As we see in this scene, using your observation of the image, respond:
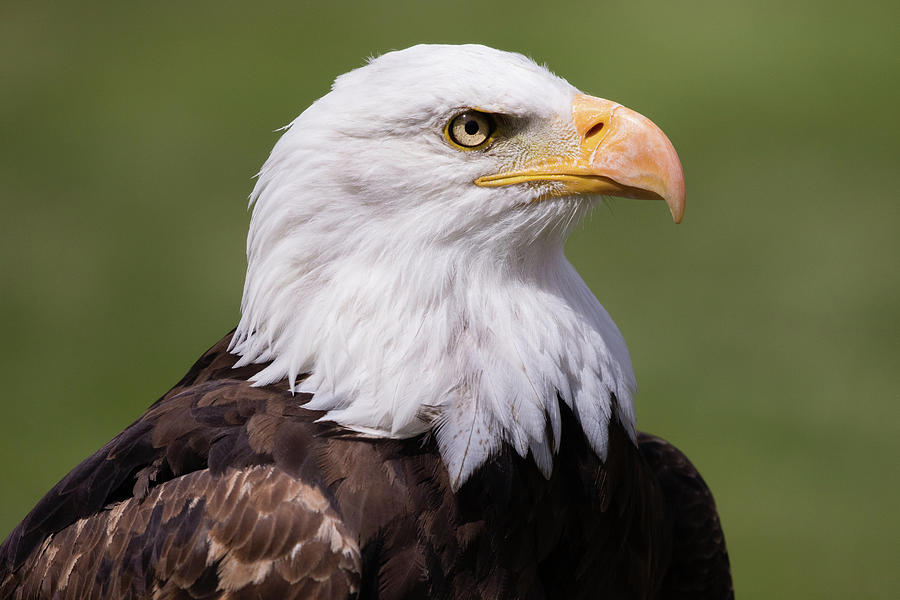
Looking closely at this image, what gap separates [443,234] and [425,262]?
0.07 m

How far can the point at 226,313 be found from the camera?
24.4ft

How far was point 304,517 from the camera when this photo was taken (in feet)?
7.35

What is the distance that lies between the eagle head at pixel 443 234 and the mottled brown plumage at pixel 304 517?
72 mm

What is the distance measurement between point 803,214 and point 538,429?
616 centimetres

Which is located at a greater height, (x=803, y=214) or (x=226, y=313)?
(x=803, y=214)

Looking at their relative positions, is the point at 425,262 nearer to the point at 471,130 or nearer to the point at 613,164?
the point at 471,130

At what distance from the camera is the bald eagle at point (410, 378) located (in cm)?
232

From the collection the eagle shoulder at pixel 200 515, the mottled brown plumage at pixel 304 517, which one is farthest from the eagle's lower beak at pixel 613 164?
the eagle shoulder at pixel 200 515

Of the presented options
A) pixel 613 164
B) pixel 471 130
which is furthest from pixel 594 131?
pixel 471 130

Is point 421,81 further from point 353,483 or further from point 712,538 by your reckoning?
point 712,538

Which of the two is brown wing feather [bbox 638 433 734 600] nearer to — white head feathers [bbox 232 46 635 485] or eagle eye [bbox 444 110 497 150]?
white head feathers [bbox 232 46 635 485]

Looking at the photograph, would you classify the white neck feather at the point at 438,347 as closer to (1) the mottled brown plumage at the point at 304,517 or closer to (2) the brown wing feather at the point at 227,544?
(1) the mottled brown plumage at the point at 304,517

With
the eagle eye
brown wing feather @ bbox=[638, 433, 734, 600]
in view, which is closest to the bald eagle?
the eagle eye

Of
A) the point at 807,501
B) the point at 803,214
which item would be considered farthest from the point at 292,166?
the point at 803,214
